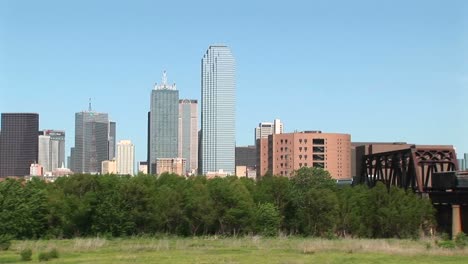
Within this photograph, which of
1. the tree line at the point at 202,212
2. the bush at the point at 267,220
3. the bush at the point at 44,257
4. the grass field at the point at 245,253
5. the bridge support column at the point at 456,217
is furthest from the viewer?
the bush at the point at 267,220

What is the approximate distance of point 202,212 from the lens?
76.3 meters

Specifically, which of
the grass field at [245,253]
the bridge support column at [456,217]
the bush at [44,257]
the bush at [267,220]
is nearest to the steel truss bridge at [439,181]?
the bridge support column at [456,217]

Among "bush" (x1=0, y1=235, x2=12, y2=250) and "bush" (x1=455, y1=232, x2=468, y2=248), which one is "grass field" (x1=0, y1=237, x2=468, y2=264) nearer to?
"bush" (x1=0, y1=235, x2=12, y2=250)

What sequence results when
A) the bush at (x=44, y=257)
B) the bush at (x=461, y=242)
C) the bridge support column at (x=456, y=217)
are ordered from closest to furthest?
the bush at (x=44, y=257) < the bush at (x=461, y=242) < the bridge support column at (x=456, y=217)

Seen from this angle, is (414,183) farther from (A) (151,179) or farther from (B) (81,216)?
(B) (81,216)

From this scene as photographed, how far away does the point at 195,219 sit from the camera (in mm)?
77125

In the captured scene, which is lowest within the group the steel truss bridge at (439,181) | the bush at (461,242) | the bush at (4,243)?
the bush at (4,243)

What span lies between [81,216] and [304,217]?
79.2ft

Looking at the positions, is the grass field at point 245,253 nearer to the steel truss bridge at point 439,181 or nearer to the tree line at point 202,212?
the tree line at point 202,212

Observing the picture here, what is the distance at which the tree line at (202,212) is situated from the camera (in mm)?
74812

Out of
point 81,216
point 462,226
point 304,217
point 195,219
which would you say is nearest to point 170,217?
point 195,219

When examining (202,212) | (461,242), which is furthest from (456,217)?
(202,212)

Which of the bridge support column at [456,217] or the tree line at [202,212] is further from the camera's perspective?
the tree line at [202,212]

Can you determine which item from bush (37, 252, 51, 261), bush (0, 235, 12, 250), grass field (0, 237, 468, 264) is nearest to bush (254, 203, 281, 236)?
grass field (0, 237, 468, 264)
